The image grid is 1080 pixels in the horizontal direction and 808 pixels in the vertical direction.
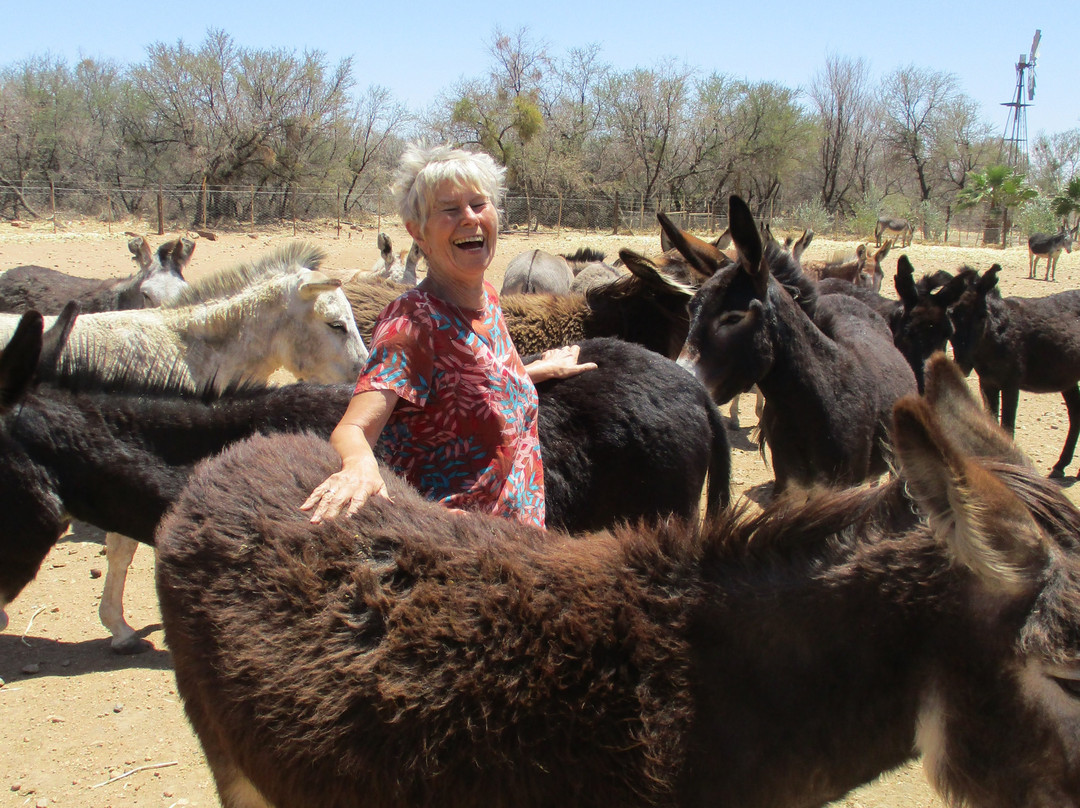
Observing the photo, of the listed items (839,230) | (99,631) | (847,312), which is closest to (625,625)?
(99,631)

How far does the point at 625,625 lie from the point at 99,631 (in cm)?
450

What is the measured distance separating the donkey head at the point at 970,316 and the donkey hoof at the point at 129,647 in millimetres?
7069

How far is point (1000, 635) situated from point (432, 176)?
66.0 inches

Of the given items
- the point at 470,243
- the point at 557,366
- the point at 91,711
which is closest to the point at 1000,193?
the point at 557,366

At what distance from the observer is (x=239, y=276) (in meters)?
5.23

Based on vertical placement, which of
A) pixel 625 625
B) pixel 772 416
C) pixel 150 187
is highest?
pixel 150 187

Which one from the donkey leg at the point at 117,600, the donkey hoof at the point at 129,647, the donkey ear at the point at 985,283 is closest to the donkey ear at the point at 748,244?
the donkey leg at the point at 117,600

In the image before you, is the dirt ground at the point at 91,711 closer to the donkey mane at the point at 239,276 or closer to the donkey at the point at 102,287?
the donkey mane at the point at 239,276

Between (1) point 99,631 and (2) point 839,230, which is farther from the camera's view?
(2) point 839,230

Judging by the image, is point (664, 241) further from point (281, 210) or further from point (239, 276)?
point (281, 210)

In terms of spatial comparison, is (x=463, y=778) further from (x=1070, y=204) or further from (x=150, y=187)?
(x=1070, y=204)

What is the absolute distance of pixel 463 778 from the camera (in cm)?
130

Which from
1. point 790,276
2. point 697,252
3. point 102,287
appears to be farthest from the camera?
point 102,287

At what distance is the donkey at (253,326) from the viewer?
4965 millimetres
